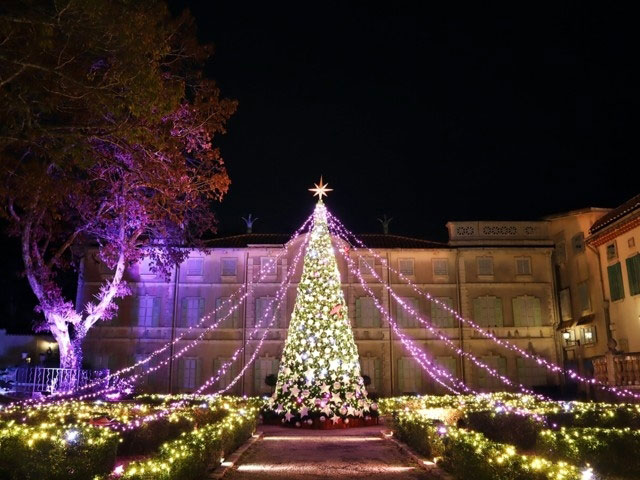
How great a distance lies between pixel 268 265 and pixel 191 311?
446 cm

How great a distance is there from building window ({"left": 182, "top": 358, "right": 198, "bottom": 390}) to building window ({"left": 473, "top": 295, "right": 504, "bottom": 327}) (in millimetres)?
14140

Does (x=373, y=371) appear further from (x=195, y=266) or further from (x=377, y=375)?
(x=195, y=266)

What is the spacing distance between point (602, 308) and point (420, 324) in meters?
8.59

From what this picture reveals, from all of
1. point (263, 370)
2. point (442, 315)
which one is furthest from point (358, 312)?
point (263, 370)

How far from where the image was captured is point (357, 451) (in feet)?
37.2

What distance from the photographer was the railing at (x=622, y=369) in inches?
665

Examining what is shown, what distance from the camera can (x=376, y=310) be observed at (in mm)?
29453

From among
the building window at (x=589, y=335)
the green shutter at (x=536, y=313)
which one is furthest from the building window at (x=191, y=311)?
the building window at (x=589, y=335)

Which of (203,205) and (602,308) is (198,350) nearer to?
(203,205)

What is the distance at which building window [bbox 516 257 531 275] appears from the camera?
2975 cm

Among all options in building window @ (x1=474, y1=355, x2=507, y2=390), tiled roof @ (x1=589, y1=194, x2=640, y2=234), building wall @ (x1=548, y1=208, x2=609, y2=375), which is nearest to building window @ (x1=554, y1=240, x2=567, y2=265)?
building wall @ (x1=548, y1=208, x2=609, y2=375)

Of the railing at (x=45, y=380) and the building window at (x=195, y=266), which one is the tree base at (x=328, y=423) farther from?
the building window at (x=195, y=266)

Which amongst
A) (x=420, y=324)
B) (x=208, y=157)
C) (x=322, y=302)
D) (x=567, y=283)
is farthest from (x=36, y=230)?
(x=567, y=283)

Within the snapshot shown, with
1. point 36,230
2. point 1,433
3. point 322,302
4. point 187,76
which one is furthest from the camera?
point 36,230
